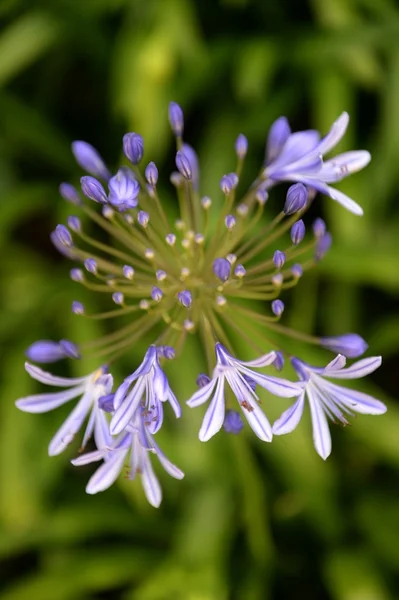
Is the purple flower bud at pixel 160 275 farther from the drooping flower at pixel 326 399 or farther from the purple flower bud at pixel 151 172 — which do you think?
the drooping flower at pixel 326 399

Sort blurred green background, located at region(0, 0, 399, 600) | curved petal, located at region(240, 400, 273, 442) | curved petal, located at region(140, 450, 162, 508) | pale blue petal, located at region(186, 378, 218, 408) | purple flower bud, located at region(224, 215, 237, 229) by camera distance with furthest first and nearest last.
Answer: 1. blurred green background, located at region(0, 0, 399, 600)
2. curved petal, located at region(140, 450, 162, 508)
3. purple flower bud, located at region(224, 215, 237, 229)
4. curved petal, located at region(240, 400, 273, 442)
5. pale blue petal, located at region(186, 378, 218, 408)

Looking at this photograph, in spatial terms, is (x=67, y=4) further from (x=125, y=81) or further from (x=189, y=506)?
(x=189, y=506)

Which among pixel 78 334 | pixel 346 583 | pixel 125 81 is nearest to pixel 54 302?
pixel 78 334

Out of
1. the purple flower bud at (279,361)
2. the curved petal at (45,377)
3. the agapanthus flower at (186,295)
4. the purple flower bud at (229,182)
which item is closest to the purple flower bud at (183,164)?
the agapanthus flower at (186,295)

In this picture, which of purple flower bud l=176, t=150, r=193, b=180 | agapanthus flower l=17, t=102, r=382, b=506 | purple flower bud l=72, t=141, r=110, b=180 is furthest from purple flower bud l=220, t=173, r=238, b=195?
purple flower bud l=72, t=141, r=110, b=180

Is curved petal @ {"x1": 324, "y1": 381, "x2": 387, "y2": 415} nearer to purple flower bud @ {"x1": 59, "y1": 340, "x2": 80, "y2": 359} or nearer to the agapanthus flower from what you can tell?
the agapanthus flower

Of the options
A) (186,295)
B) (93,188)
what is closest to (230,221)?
(186,295)
